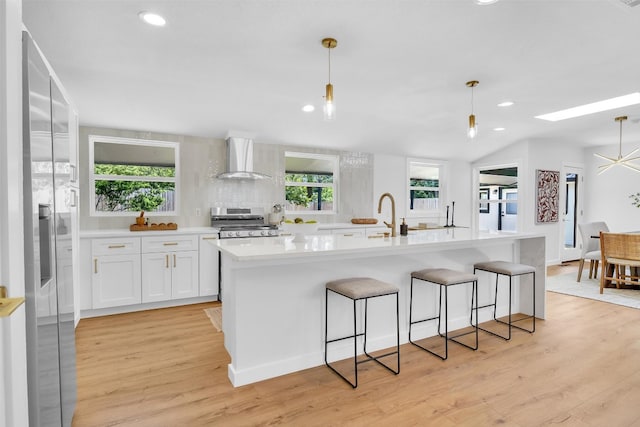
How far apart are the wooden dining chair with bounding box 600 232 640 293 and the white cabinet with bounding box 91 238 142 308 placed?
574 cm

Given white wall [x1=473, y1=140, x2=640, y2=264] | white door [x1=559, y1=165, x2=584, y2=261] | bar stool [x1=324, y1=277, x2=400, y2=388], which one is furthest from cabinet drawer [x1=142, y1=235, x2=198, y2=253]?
white door [x1=559, y1=165, x2=584, y2=261]

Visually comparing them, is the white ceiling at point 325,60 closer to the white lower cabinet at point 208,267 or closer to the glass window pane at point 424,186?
the white lower cabinet at point 208,267

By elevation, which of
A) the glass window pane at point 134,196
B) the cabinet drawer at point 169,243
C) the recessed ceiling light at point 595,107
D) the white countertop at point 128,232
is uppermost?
the recessed ceiling light at point 595,107

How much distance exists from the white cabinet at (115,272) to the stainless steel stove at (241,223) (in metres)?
0.99

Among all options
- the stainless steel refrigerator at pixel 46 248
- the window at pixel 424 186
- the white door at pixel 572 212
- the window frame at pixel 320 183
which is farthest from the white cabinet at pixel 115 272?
the white door at pixel 572 212

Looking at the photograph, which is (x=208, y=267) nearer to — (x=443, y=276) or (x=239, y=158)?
(x=239, y=158)

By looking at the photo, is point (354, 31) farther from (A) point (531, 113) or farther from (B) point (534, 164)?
(B) point (534, 164)

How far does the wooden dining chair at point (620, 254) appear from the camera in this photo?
4320 millimetres

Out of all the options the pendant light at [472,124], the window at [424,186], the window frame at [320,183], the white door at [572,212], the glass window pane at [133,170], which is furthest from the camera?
the white door at [572,212]

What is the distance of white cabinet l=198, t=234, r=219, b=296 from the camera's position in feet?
13.6

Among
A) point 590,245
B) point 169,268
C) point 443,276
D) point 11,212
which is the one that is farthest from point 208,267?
point 590,245

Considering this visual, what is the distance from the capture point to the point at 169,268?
395 cm

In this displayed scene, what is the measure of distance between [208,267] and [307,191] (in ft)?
6.82

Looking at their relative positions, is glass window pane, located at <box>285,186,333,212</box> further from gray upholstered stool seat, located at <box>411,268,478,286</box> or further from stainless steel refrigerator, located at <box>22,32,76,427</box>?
stainless steel refrigerator, located at <box>22,32,76,427</box>
